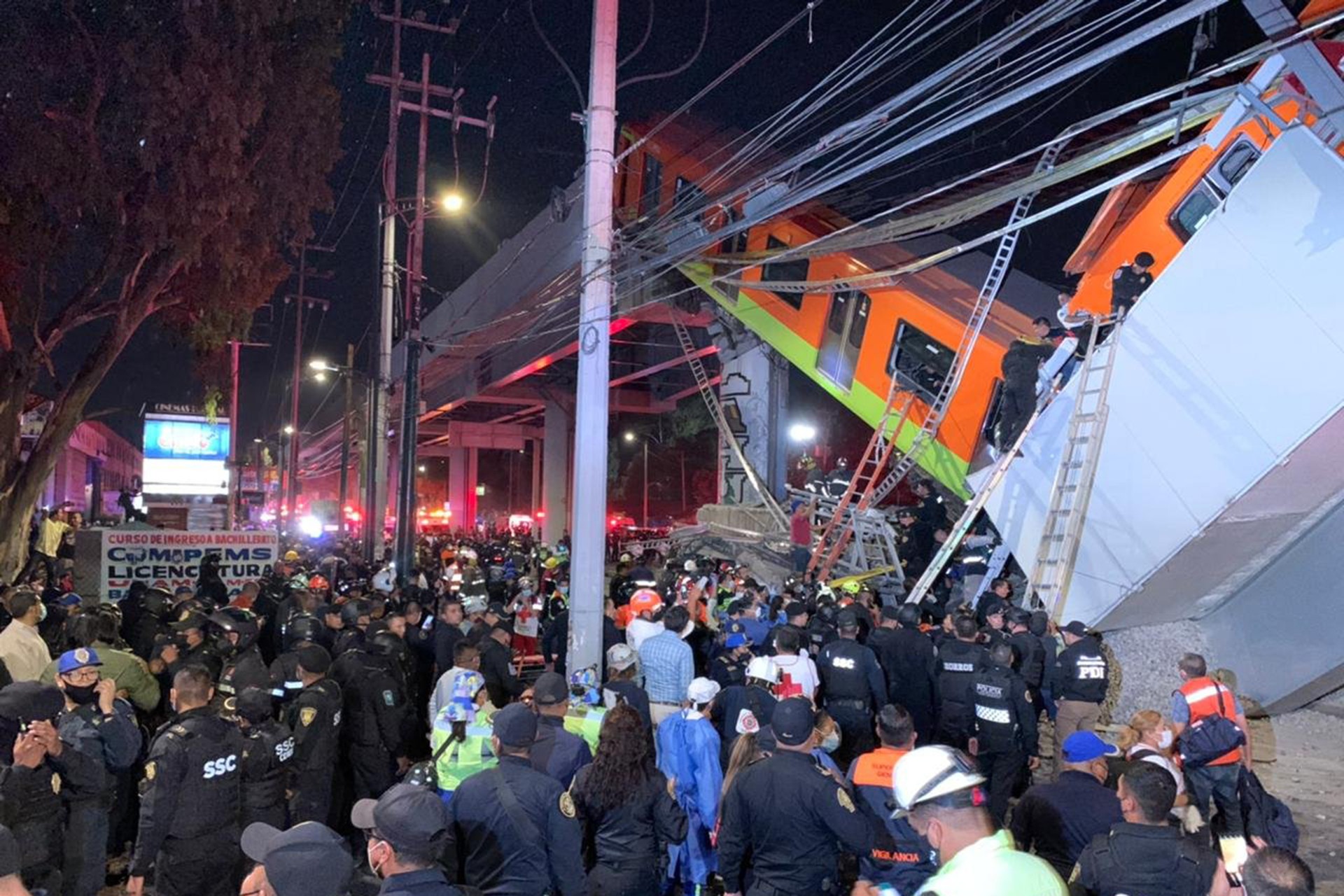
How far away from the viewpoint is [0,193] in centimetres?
1333

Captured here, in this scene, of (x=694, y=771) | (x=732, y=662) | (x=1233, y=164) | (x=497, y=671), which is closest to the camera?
(x=694, y=771)

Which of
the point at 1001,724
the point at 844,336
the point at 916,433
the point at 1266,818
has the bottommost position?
the point at 1266,818

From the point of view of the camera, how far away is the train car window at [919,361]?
664 inches

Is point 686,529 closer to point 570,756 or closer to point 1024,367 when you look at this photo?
→ point 1024,367

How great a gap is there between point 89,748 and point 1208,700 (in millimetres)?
7040


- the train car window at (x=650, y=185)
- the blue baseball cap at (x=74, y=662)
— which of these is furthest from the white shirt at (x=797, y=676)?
the train car window at (x=650, y=185)

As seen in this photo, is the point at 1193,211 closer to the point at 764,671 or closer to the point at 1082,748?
the point at 764,671

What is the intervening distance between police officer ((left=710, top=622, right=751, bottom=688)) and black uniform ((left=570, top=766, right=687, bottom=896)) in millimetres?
3438

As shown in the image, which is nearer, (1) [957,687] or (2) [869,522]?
(1) [957,687]

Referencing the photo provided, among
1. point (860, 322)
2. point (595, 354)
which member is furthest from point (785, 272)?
point (595, 354)

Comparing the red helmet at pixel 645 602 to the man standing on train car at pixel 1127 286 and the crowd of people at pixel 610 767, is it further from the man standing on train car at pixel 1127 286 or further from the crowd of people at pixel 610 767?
the man standing on train car at pixel 1127 286

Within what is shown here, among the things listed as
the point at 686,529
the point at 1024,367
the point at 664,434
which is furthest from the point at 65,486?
the point at 1024,367

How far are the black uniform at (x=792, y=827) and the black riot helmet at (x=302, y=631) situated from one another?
13.7 ft

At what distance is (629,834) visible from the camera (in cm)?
492
